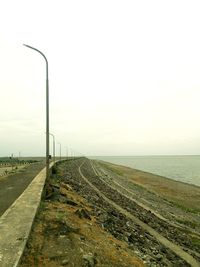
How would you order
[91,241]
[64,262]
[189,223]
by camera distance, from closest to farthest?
[64,262]
[91,241]
[189,223]

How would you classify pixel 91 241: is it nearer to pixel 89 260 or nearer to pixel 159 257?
pixel 89 260

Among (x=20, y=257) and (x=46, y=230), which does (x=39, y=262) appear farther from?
(x=46, y=230)

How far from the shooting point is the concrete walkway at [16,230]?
812cm

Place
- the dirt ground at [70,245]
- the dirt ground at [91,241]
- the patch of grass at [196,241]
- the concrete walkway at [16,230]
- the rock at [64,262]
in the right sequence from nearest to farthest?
the concrete walkway at [16,230]
the rock at [64,262]
the dirt ground at [70,245]
the dirt ground at [91,241]
the patch of grass at [196,241]

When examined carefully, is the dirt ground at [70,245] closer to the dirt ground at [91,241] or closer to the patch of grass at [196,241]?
the dirt ground at [91,241]

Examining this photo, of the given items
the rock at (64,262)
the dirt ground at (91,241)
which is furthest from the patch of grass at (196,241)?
the rock at (64,262)

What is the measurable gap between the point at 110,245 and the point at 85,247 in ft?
6.14

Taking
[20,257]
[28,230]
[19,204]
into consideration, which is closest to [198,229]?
[19,204]

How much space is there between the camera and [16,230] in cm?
1050

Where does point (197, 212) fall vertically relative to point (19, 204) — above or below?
below

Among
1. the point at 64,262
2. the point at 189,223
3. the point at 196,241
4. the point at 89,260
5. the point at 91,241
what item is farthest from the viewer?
the point at 189,223

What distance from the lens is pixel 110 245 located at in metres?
12.2

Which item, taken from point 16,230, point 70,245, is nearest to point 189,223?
point 70,245

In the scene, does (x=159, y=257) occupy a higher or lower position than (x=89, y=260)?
lower
